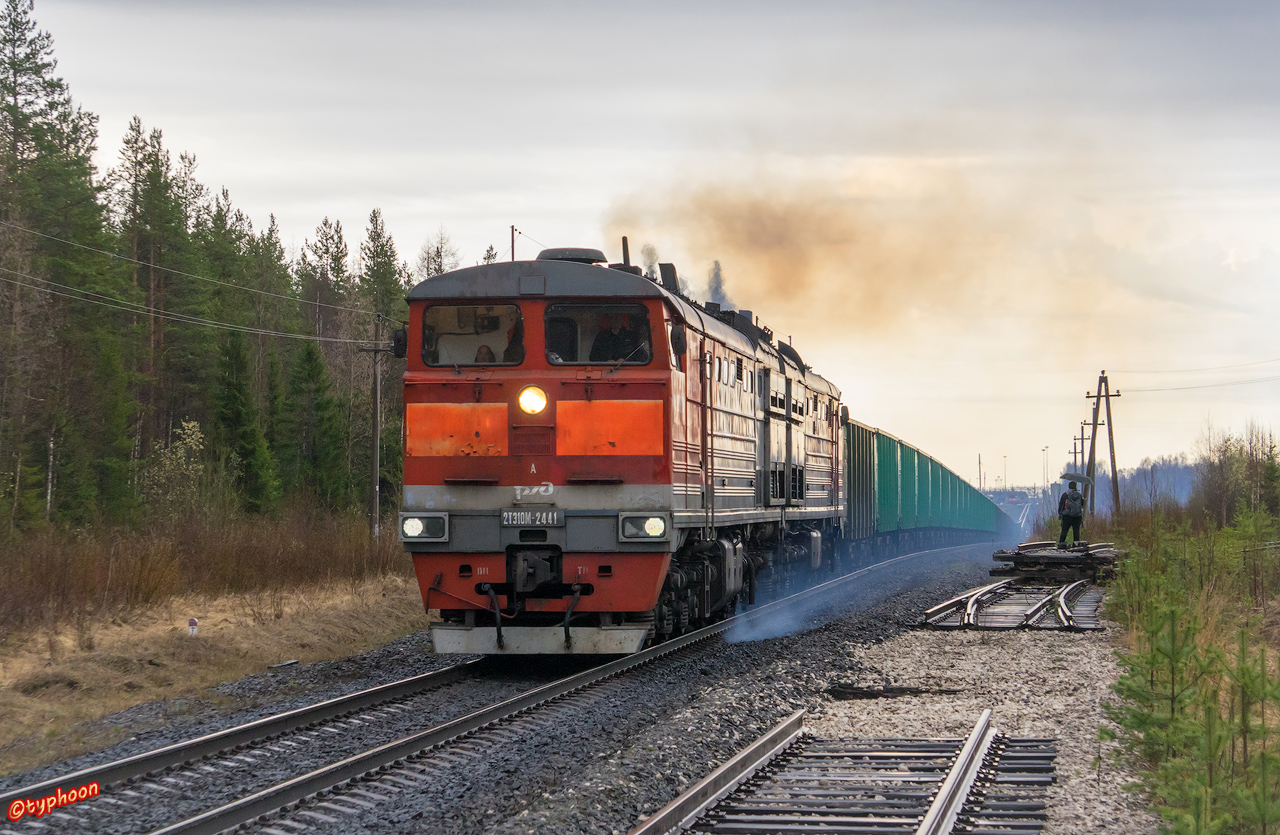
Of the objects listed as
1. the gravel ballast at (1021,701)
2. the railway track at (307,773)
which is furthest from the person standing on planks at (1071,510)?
the railway track at (307,773)

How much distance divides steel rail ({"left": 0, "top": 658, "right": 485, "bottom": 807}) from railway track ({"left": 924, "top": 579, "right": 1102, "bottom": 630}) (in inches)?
310

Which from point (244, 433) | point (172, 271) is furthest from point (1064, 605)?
point (172, 271)

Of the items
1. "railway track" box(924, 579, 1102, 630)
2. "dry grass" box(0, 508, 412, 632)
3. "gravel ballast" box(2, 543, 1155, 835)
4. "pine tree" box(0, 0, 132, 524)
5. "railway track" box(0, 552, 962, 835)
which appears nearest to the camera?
"railway track" box(0, 552, 962, 835)

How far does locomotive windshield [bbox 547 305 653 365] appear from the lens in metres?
10.9

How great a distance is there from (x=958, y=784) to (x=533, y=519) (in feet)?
16.9

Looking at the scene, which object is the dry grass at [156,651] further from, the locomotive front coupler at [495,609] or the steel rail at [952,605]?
the steel rail at [952,605]

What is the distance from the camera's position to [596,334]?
36.1ft

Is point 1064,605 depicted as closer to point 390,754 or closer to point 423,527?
point 423,527

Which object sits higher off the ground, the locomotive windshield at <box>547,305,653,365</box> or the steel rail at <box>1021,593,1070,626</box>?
the locomotive windshield at <box>547,305,653,365</box>

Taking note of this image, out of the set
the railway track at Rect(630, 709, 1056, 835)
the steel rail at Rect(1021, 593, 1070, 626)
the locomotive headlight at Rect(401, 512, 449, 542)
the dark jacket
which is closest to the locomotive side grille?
the locomotive headlight at Rect(401, 512, 449, 542)

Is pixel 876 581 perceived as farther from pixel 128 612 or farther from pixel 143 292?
pixel 143 292

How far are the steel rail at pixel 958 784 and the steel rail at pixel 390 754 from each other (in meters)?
3.20

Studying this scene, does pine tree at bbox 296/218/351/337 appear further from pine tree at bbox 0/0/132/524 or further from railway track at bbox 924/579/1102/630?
railway track at bbox 924/579/1102/630

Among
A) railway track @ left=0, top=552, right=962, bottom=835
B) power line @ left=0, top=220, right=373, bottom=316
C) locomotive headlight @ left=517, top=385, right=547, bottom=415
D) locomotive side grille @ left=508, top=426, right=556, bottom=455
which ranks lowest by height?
railway track @ left=0, top=552, right=962, bottom=835
